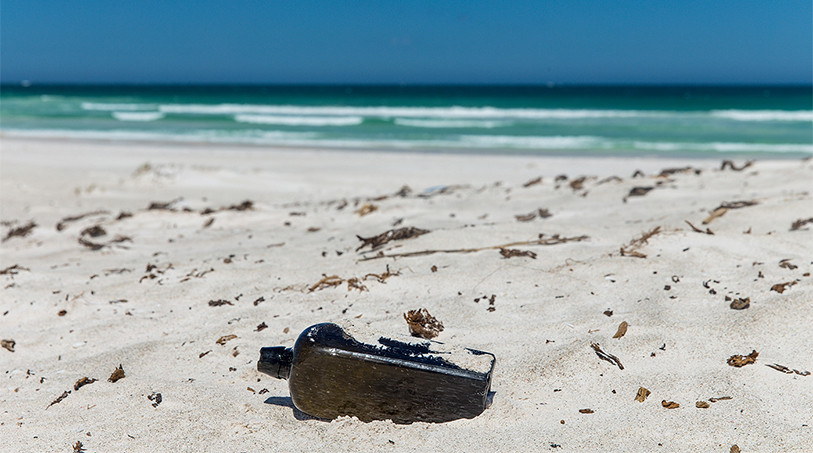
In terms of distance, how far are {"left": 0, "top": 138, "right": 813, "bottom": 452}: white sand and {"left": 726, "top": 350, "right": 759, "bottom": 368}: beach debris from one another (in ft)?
0.11

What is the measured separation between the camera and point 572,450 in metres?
1.74

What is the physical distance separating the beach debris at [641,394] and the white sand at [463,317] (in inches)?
1.0

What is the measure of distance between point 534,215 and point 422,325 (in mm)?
2109

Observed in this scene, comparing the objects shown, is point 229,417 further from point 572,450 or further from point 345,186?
point 345,186

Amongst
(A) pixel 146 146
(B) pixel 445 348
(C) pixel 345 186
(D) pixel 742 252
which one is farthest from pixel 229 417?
(A) pixel 146 146

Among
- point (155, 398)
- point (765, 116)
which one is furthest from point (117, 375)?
point (765, 116)

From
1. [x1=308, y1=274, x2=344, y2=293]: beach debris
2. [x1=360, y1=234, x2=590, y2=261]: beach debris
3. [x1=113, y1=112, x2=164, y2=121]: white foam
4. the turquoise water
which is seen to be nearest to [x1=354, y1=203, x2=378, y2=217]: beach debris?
[x1=360, y1=234, x2=590, y2=261]: beach debris

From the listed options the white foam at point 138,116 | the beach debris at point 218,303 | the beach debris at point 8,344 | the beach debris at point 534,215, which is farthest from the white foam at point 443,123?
the beach debris at point 8,344

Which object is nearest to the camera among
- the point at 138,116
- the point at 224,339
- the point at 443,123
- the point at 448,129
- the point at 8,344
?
the point at 224,339

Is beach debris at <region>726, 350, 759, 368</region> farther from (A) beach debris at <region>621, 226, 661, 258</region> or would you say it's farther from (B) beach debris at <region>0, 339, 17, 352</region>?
(B) beach debris at <region>0, 339, 17, 352</region>

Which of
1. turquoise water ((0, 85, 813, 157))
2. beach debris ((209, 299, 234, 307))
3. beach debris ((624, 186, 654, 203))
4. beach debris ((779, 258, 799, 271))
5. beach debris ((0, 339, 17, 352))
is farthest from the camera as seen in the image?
turquoise water ((0, 85, 813, 157))

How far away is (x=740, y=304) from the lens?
2.53 metres

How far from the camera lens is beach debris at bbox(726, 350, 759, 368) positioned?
211 centimetres

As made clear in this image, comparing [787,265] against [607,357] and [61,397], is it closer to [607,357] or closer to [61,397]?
[607,357]
